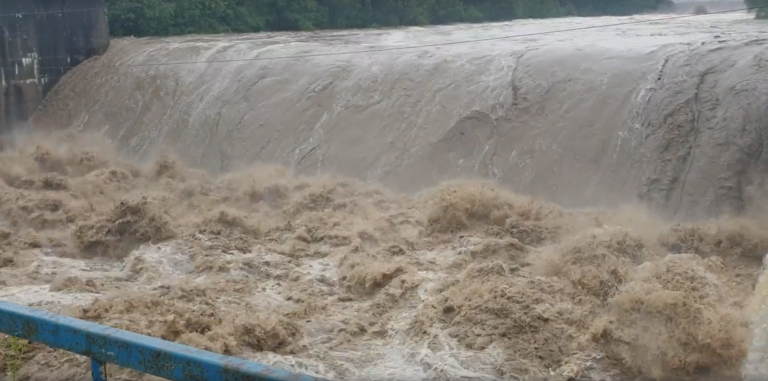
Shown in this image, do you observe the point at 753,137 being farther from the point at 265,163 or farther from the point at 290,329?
the point at 265,163

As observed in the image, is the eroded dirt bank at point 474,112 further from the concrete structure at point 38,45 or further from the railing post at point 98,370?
the railing post at point 98,370

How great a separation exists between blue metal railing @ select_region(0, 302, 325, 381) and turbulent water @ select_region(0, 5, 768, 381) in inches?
87.6

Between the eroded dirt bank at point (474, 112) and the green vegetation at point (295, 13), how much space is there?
3.18m

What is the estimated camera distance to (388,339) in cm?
695

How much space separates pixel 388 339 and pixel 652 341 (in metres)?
2.14

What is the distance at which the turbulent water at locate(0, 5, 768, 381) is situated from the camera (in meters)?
6.66

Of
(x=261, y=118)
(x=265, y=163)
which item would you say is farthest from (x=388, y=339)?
(x=261, y=118)

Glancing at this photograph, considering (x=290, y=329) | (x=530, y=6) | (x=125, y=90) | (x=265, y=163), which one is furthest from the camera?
(x=530, y=6)

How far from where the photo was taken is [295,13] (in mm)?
23422

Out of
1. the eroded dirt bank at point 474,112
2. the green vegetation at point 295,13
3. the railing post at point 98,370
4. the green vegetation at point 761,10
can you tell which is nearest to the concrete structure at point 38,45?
the eroded dirt bank at point 474,112

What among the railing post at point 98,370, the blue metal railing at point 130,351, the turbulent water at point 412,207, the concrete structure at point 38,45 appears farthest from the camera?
the concrete structure at point 38,45

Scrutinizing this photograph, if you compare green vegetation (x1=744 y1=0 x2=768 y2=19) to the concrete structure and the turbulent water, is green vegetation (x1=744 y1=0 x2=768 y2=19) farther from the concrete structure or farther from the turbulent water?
the concrete structure

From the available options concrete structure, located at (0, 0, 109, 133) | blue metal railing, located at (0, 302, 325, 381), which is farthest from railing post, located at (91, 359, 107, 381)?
concrete structure, located at (0, 0, 109, 133)

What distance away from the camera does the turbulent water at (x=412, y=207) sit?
6656 mm
